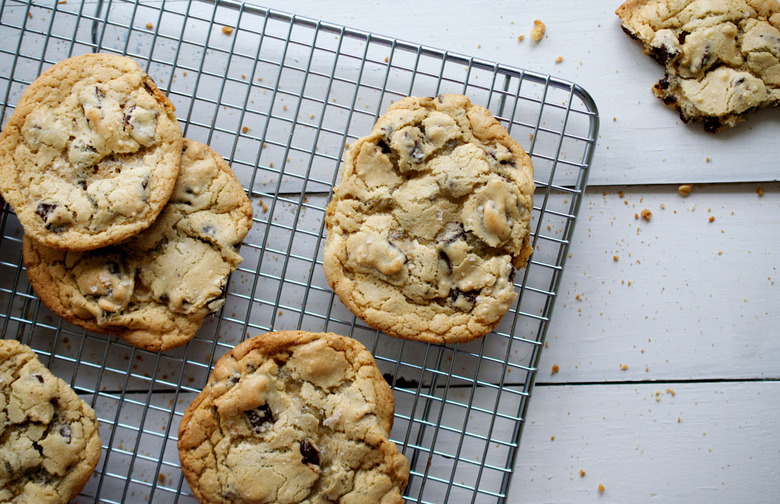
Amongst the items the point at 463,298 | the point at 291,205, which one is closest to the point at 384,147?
the point at 291,205

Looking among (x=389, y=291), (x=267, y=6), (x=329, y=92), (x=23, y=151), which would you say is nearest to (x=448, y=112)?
(x=329, y=92)

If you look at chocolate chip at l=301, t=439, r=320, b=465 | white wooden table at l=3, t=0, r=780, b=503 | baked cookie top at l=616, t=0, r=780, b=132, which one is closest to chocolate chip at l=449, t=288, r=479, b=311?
A: white wooden table at l=3, t=0, r=780, b=503

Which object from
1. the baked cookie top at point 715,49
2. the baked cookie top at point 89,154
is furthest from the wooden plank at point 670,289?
the baked cookie top at point 89,154

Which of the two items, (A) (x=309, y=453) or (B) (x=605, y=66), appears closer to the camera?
(A) (x=309, y=453)

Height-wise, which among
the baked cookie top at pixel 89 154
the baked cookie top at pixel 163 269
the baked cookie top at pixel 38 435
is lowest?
the baked cookie top at pixel 38 435

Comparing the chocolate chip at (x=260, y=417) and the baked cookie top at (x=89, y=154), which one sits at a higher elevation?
the baked cookie top at (x=89, y=154)

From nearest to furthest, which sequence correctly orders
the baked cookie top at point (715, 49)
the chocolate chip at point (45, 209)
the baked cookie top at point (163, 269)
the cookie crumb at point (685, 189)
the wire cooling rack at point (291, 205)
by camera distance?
1. the chocolate chip at point (45, 209)
2. the baked cookie top at point (163, 269)
3. the wire cooling rack at point (291, 205)
4. the baked cookie top at point (715, 49)
5. the cookie crumb at point (685, 189)

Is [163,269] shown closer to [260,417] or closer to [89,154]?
[89,154]

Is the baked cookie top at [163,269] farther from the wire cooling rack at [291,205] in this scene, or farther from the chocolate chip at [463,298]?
the chocolate chip at [463,298]
